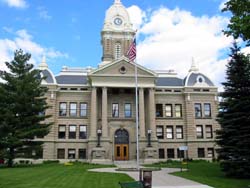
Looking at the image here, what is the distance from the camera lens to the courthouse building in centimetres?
4738

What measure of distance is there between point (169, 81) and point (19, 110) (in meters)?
27.8

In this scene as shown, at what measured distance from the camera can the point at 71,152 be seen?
160ft

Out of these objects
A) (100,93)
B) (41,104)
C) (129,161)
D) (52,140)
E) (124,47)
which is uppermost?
(124,47)

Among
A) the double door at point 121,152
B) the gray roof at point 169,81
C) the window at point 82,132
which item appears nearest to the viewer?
the double door at point 121,152

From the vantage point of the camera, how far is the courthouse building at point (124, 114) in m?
47.4

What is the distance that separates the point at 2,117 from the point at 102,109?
53.4ft

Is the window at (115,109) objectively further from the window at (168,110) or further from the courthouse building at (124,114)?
the window at (168,110)

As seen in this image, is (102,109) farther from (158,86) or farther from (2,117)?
(2,117)

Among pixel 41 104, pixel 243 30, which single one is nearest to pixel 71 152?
pixel 41 104

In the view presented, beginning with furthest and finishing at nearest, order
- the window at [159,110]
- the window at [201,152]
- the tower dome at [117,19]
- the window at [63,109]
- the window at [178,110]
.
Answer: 1. the tower dome at [117,19]
2. the window at [178,110]
3. the window at [159,110]
4. the window at [201,152]
5. the window at [63,109]

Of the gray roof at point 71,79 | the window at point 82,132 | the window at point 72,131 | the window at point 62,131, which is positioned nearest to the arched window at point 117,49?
the gray roof at point 71,79

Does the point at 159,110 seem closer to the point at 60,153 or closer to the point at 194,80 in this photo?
the point at 194,80

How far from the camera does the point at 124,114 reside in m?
50.5

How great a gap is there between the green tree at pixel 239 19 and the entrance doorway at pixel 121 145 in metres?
35.1
